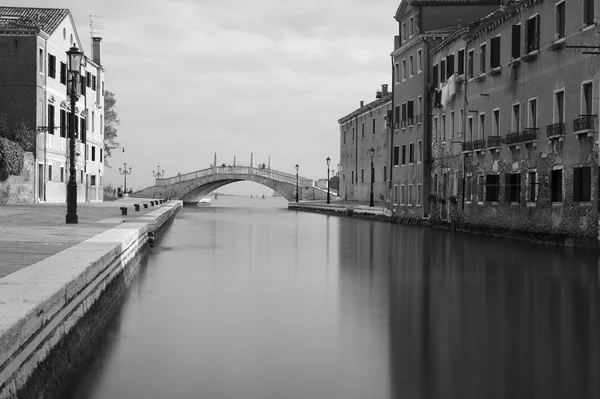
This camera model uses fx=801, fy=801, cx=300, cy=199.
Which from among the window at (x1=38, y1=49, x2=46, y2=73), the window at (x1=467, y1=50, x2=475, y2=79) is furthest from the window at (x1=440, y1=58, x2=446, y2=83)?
the window at (x1=38, y1=49, x2=46, y2=73)

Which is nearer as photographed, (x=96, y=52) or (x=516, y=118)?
(x=516, y=118)

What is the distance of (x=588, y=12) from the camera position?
70.2 ft

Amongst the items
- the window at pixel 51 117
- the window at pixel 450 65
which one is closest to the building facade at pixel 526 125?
the window at pixel 450 65

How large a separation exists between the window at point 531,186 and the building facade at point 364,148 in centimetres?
2783

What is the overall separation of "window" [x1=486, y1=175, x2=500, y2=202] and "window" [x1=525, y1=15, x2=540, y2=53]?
197 inches

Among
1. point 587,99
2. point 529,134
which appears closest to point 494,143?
point 529,134

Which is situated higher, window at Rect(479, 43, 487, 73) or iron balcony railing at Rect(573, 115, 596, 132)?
window at Rect(479, 43, 487, 73)

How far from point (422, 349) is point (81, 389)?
3.39m

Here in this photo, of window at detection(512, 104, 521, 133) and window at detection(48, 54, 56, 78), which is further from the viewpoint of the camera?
window at detection(48, 54, 56, 78)

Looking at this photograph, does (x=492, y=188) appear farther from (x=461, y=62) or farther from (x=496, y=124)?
(x=461, y=62)

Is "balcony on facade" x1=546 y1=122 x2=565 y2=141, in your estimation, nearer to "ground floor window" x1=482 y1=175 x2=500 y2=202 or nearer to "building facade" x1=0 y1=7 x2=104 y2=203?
Answer: "ground floor window" x1=482 y1=175 x2=500 y2=202

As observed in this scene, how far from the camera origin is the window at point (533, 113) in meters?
25.4

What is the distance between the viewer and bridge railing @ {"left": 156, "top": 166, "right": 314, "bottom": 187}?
77.6 m

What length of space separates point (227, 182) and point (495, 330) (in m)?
74.6
